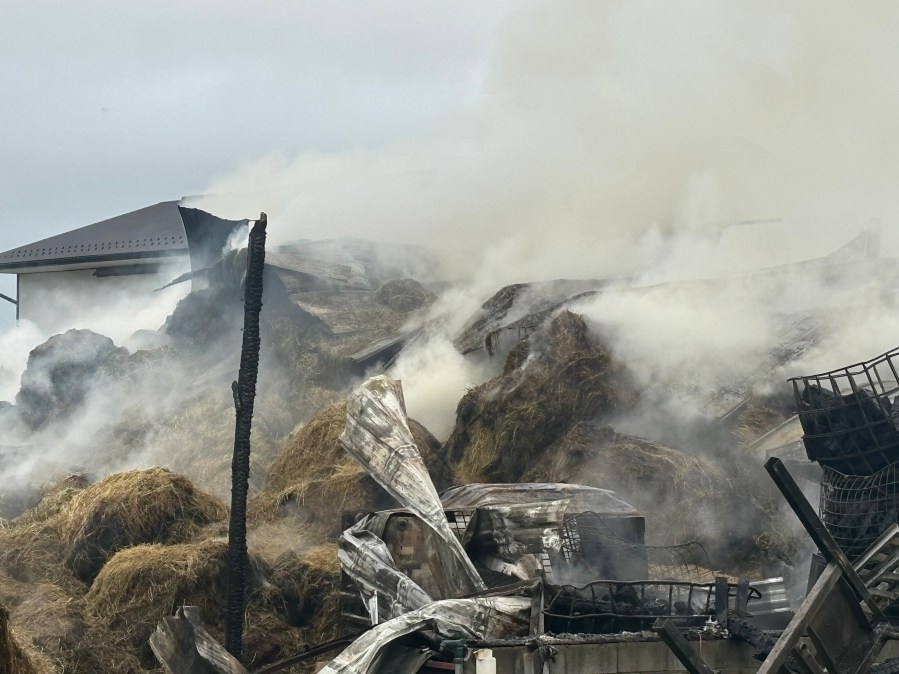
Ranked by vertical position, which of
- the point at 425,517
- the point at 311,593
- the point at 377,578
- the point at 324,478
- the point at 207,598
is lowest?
the point at 311,593

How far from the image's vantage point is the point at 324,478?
2083 centimetres

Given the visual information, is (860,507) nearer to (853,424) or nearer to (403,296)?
(853,424)

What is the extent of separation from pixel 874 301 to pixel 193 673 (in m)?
13.8

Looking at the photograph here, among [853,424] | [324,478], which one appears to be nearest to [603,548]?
[853,424]

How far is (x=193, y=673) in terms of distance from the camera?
13453mm

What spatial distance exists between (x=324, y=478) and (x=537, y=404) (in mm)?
3903

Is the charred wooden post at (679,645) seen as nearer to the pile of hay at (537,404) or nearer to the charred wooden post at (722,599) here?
the charred wooden post at (722,599)

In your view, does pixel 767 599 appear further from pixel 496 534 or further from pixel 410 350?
pixel 410 350

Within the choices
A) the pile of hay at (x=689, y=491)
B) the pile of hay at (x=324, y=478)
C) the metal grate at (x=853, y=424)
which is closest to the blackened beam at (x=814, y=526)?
the metal grate at (x=853, y=424)

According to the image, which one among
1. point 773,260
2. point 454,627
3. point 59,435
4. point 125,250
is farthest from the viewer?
point 125,250

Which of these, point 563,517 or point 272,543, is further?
point 272,543

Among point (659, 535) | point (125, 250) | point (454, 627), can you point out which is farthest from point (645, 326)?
point (125, 250)

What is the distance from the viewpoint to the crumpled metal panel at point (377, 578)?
14.0 meters

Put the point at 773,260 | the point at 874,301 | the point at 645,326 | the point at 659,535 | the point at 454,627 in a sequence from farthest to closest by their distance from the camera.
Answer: the point at 773,260 → the point at 645,326 → the point at 874,301 → the point at 659,535 → the point at 454,627
